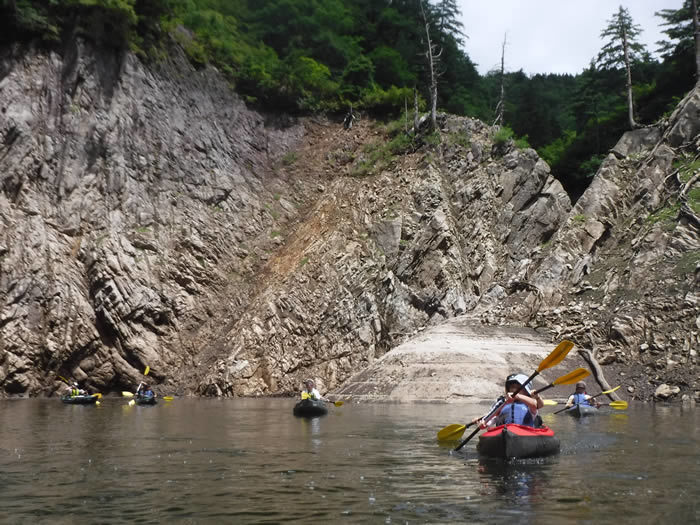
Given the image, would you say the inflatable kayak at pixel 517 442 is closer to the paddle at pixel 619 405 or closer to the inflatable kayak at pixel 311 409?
the inflatable kayak at pixel 311 409

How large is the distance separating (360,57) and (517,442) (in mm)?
46979

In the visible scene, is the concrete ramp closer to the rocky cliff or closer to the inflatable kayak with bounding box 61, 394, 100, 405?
the rocky cliff

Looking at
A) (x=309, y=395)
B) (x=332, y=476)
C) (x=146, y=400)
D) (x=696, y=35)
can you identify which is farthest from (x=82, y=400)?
(x=696, y=35)

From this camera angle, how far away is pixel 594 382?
2725 centimetres

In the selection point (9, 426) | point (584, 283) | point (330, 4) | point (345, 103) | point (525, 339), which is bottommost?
point (9, 426)

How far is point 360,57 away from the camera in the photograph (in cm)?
5319

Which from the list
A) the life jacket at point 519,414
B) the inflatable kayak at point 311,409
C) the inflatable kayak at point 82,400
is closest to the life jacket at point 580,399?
the inflatable kayak at point 311,409

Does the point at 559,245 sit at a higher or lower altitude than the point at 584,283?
higher

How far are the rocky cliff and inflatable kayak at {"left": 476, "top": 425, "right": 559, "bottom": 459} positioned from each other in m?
17.5

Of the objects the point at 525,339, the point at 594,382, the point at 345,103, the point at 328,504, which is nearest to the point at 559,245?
the point at 525,339

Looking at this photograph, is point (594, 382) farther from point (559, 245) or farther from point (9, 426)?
point (9, 426)

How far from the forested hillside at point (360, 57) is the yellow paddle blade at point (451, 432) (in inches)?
1382

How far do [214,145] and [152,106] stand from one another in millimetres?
4969

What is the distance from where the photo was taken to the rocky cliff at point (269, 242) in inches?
1309
